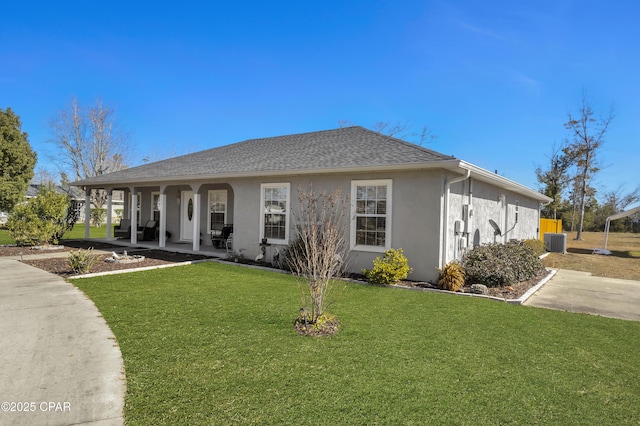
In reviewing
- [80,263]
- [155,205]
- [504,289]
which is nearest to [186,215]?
[155,205]

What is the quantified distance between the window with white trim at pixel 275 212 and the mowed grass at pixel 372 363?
421 cm

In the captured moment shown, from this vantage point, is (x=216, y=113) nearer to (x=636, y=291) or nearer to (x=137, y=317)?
(x=137, y=317)

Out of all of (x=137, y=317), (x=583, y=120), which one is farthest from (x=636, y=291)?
(x=583, y=120)

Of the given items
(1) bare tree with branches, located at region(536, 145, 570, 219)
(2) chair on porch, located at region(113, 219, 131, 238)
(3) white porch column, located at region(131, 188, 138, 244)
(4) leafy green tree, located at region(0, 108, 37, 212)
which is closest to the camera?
(3) white porch column, located at region(131, 188, 138, 244)

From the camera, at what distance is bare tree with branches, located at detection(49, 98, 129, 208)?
3456 cm

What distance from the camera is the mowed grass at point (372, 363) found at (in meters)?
2.90

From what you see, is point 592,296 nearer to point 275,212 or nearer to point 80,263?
point 275,212

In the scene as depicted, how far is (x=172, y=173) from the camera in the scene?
1310 centimetres

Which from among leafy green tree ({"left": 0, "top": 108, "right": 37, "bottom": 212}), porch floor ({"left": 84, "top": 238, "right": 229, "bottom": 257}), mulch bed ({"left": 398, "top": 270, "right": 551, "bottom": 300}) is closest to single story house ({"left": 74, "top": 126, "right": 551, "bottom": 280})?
porch floor ({"left": 84, "top": 238, "right": 229, "bottom": 257})

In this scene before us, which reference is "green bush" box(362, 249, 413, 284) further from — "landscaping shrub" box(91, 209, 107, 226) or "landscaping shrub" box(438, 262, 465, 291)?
"landscaping shrub" box(91, 209, 107, 226)

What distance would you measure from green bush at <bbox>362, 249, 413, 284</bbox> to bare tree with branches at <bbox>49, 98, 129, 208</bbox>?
119ft

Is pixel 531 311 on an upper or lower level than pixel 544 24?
lower

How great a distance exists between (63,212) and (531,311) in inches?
614

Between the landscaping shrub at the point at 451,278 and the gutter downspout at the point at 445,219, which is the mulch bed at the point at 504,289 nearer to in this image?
the landscaping shrub at the point at 451,278
